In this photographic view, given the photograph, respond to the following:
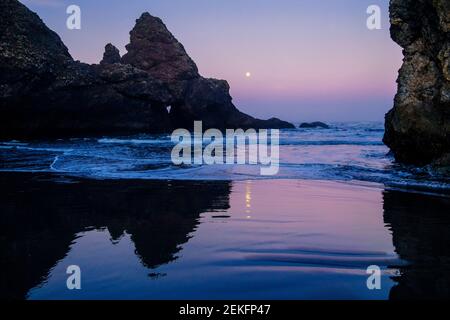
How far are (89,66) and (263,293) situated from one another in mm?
37932

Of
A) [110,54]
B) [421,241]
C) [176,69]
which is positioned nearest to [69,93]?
[176,69]

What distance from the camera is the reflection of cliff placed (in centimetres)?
370

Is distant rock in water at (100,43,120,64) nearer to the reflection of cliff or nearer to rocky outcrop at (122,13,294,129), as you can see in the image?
rocky outcrop at (122,13,294,129)

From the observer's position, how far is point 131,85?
125 feet

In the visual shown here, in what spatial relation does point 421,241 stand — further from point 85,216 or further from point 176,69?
point 176,69

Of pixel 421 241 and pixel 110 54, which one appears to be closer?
pixel 421 241

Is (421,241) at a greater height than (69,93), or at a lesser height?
lesser

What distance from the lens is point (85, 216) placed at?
5.61m

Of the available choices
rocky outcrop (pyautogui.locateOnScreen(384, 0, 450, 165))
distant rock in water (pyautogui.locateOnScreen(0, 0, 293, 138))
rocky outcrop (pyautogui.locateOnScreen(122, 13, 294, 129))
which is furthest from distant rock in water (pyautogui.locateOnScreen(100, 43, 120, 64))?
rocky outcrop (pyautogui.locateOnScreen(384, 0, 450, 165))

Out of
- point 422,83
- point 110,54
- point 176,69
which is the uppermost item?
point 110,54

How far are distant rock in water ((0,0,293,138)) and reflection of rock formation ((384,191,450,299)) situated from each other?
94.8ft

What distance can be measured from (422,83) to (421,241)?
27.6 feet
